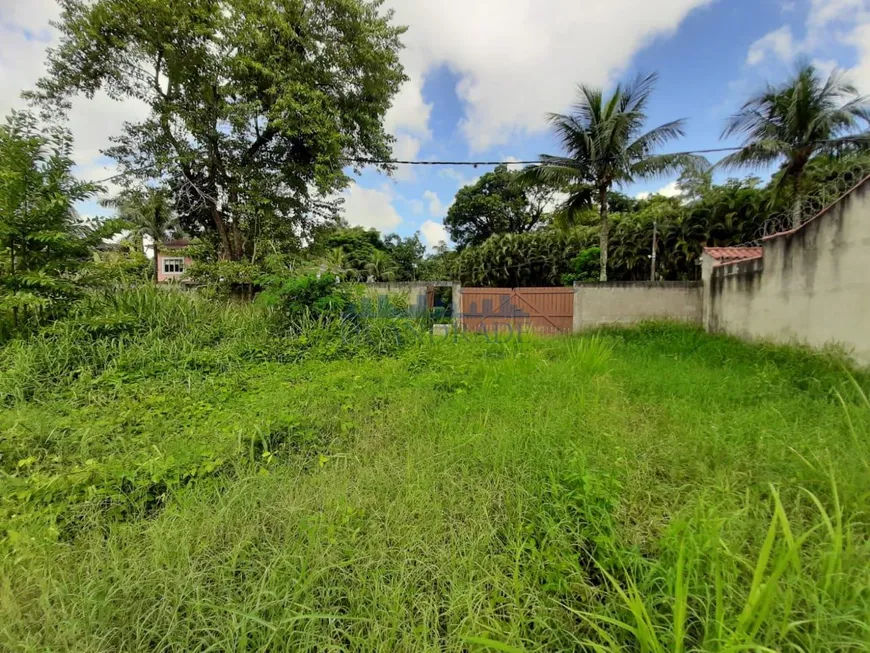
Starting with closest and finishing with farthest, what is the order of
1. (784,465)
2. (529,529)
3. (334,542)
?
(334,542), (529,529), (784,465)

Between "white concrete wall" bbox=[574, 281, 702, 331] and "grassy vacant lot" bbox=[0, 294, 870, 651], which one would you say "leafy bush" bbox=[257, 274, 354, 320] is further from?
"white concrete wall" bbox=[574, 281, 702, 331]

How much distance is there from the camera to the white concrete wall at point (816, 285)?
3.92 m

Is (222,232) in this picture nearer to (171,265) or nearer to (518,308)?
(518,308)

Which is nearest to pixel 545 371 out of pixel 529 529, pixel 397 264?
pixel 529 529

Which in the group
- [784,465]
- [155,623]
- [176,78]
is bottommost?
[155,623]

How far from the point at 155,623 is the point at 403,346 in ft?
13.2

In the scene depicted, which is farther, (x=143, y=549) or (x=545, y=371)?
(x=545, y=371)

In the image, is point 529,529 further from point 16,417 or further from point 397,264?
point 397,264

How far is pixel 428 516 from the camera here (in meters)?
1.57

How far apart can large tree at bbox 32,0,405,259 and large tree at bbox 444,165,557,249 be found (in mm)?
13692

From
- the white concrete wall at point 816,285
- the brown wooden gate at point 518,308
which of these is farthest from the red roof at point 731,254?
the brown wooden gate at point 518,308

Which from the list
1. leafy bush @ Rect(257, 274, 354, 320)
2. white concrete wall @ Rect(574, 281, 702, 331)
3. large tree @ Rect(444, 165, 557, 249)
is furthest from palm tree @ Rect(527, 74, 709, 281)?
large tree @ Rect(444, 165, 557, 249)

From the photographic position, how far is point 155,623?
109 cm

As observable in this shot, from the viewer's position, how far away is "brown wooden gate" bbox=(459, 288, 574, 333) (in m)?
8.85
